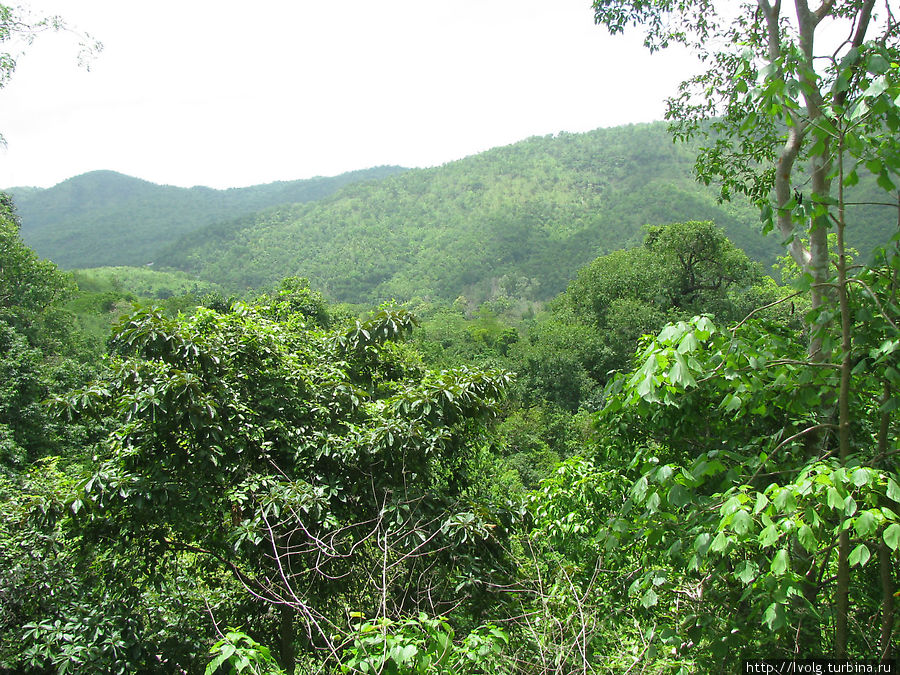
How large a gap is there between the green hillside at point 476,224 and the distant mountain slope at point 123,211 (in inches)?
566

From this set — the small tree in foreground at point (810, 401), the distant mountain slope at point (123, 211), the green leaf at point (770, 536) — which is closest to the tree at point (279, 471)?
the small tree in foreground at point (810, 401)

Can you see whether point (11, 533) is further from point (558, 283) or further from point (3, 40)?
point (558, 283)

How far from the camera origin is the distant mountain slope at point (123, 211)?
97812mm

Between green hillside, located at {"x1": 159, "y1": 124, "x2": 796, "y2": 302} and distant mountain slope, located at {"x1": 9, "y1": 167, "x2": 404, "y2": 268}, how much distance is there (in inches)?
566

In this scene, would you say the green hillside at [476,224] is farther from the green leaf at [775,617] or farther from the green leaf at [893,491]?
the green leaf at [775,617]

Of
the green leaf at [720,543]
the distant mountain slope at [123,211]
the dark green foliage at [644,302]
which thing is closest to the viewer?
the green leaf at [720,543]

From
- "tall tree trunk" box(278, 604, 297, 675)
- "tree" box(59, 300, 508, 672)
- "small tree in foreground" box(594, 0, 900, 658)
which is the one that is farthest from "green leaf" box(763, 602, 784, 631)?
"tall tree trunk" box(278, 604, 297, 675)

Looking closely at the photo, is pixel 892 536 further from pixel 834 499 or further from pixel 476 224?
pixel 476 224

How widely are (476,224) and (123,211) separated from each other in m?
77.1

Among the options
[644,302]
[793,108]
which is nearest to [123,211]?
[644,302]

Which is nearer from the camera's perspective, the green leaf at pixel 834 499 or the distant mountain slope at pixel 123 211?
the green leaf at pixel 834 499

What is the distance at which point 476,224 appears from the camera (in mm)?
100062

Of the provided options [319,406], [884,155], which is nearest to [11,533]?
[319,406]

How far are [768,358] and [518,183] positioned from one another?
11772 centimetres
